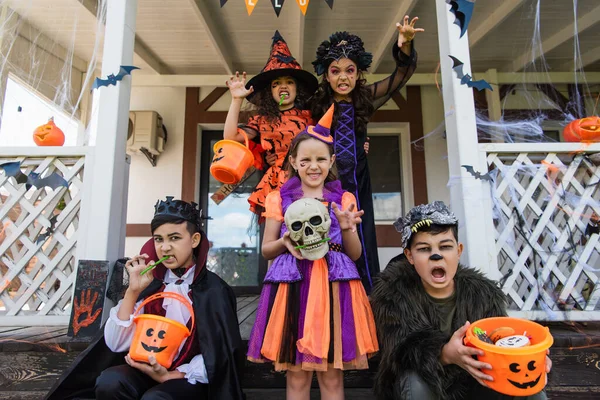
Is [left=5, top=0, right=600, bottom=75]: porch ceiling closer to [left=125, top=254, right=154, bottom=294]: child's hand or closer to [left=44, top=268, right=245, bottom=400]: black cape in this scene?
[left=125, top=254, right=154, bottom=294]: child's hand

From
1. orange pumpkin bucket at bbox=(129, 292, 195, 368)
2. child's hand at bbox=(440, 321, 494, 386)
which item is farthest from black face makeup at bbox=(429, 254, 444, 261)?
orange pumpkin bucket at bbox=(129, 292, 195, 368)

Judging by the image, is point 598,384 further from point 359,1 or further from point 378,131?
point 378,131

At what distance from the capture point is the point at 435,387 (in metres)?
1.37

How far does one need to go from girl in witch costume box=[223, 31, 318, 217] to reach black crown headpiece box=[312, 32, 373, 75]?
143mm

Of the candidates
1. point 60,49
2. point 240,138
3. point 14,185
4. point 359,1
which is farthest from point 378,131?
point 14,185

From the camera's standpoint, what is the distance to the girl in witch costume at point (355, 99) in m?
2.14

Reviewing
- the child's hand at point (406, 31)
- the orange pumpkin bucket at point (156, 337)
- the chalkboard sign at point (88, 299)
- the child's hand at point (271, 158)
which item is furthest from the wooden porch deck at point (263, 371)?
the child's hand at point (406, 31)

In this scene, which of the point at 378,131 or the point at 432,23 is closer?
the point at 432,23

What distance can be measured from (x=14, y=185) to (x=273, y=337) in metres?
1.99

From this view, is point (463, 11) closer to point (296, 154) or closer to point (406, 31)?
point (406, 31)

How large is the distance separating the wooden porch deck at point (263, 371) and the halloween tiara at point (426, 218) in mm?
644

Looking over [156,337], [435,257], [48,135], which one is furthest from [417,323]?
[48,135]

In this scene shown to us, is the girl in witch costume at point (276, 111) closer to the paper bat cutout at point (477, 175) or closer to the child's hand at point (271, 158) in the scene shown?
the child's hand at point (271, 158)

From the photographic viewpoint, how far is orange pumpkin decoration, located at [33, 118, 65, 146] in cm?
252
